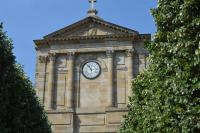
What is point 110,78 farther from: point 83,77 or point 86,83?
point 83,77

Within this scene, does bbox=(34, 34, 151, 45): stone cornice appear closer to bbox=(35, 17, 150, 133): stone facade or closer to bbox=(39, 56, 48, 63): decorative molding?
bbox=(35, 17, 150, 133): stone facade

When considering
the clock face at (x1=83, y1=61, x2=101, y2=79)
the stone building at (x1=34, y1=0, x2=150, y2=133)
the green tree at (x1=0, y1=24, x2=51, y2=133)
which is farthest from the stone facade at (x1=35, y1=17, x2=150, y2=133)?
the green tree at (x1=0, y1=24, x2=51, y2=133)

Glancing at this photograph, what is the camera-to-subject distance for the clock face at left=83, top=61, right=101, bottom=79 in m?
39.9

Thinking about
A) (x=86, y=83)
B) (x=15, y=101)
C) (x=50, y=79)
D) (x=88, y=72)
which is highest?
(x=88, y=72)

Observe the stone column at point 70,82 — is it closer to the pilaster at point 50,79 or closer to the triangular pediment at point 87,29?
the pilaster at point 50,79

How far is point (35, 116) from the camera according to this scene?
1058 inches

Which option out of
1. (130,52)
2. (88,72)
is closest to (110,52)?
(130,52)

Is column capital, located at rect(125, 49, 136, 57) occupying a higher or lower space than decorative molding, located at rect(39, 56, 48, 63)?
higher

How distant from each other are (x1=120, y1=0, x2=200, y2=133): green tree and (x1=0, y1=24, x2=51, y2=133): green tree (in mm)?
6997

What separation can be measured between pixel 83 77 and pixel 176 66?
2578cm

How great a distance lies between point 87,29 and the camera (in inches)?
1623

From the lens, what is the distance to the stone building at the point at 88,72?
127ft

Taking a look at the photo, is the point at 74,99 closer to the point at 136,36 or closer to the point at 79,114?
the point at 79,114

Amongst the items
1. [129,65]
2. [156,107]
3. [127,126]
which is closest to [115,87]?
[129,65]
